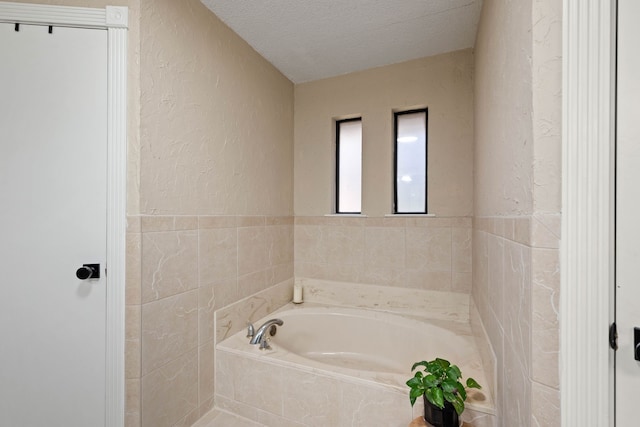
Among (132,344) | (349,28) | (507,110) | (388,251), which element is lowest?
(132,344)

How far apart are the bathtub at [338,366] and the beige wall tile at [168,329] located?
0.89ft

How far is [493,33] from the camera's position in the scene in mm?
1235

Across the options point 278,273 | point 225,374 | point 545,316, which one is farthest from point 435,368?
point 278,273

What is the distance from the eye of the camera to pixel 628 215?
62cm

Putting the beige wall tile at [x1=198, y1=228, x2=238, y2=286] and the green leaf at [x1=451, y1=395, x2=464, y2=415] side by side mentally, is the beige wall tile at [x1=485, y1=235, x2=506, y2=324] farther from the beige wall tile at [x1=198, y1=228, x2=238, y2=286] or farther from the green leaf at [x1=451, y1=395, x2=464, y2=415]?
the beige wall tile at [x1=198, y1=228, x2=238, y2=286]

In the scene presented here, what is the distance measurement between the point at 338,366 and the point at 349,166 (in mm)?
1563

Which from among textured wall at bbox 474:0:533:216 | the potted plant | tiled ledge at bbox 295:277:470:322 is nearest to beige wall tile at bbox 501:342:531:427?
the potted plant

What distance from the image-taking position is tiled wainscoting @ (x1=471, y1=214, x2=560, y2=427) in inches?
26.8

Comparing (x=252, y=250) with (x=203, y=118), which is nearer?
(x=203, y=118)

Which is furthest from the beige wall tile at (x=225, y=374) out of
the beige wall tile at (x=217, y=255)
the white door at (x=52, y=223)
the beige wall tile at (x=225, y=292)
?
the white door at (x=52, y=223)

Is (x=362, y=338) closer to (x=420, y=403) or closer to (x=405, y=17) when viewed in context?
(x=420, y=403)

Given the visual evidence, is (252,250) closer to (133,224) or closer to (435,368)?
(133,224)

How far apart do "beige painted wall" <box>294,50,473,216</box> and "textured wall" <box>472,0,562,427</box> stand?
1021mm

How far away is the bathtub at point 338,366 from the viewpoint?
1.31 m
